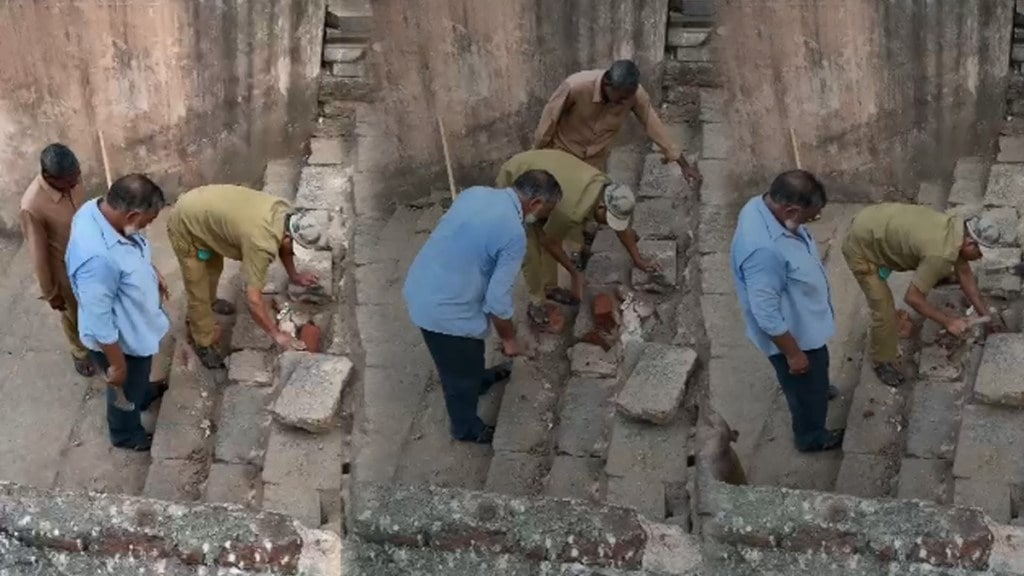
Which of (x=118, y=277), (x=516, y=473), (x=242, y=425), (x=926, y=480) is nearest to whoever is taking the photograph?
(x=118, y=277)

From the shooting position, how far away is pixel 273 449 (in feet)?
20.6

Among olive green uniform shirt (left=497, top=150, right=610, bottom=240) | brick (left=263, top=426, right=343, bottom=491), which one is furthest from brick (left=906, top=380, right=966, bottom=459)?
brick (left=263, top=426, right=343, bottom=491)

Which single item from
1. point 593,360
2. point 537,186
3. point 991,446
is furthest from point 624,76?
point 991,446

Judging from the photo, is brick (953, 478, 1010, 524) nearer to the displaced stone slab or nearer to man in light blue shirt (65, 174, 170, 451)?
the displaced stone slab

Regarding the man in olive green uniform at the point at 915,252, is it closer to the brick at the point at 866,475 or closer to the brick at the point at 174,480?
the brick at the point at 866,475

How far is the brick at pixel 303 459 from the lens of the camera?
20.2 feet

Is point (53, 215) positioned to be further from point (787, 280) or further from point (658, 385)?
point (787, 280)

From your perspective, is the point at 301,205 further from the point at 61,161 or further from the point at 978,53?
the point at 978,53

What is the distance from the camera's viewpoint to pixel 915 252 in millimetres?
5828

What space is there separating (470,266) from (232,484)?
5.42 ft

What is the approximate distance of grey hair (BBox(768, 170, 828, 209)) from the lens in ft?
17.5

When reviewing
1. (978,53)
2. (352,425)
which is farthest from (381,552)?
(978,53)

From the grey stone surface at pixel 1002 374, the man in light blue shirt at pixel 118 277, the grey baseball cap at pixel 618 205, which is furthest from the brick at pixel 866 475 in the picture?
the man in light blue shirt at pixel 118 277

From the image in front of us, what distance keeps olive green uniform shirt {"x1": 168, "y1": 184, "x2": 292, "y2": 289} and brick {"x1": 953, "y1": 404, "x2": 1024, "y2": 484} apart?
3.09 m
